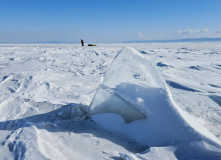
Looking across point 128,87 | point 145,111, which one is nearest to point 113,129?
point 145,111

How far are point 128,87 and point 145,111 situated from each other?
0.41 metres

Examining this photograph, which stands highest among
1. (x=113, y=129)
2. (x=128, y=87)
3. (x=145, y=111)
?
(x=128, y=87)

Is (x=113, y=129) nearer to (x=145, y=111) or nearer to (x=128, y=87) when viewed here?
(x=145, y=111)

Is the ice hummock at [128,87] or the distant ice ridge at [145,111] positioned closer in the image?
the distant ice ridge at [145,111]

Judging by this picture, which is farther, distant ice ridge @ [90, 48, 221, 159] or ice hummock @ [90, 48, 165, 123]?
ice hummock @ [90, 48, 165, 123]

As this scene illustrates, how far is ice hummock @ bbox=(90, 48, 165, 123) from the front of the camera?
6.90ft

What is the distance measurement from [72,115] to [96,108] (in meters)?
0.34

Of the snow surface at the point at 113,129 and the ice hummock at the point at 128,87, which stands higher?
the ice hummock at the point at 128,87

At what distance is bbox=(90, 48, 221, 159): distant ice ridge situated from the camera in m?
1.59

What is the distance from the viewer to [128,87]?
89.0 inches

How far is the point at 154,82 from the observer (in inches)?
89.0

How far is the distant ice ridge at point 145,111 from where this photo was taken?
159cm

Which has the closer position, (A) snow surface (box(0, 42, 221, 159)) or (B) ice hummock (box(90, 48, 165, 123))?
(A) snow surface (box(0, 42, 221, 159))

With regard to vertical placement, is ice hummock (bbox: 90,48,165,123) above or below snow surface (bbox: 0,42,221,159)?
Answer: above
